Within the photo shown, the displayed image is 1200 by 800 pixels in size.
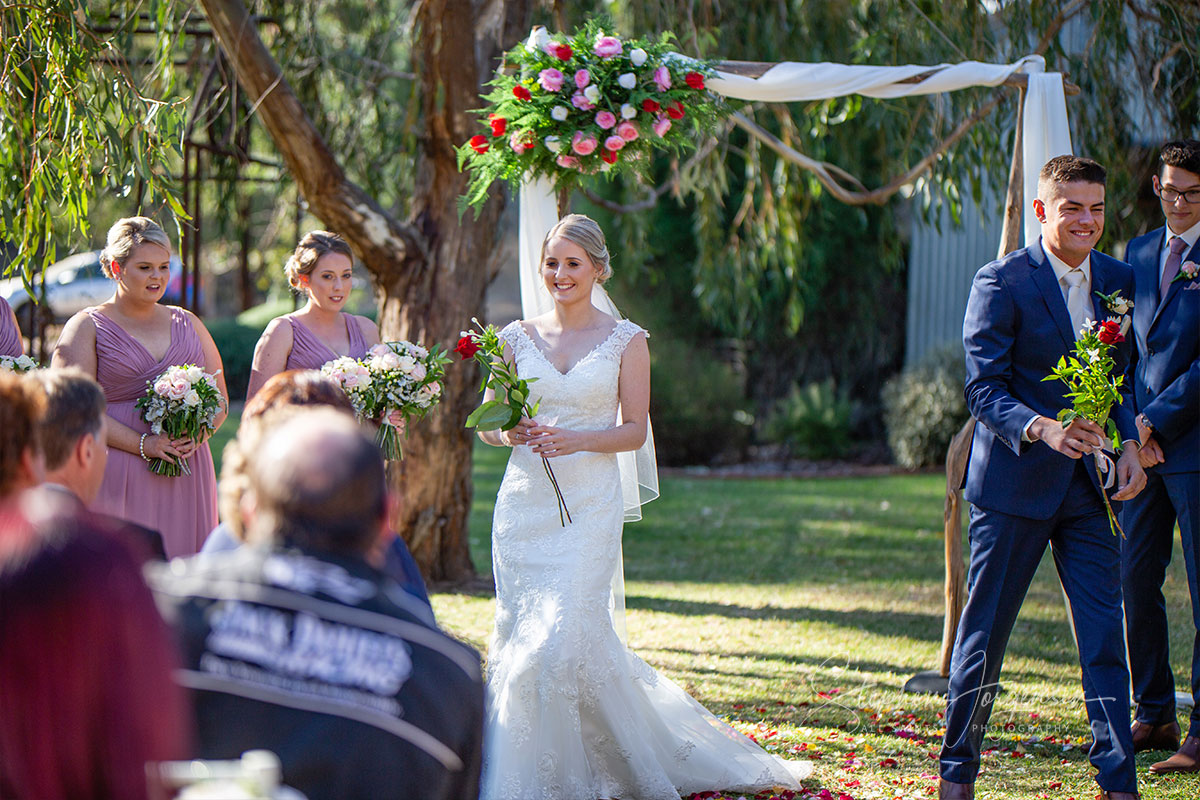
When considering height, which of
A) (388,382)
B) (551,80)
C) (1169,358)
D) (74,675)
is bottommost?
(74,675)

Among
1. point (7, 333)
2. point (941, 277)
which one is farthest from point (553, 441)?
point (941, 277)

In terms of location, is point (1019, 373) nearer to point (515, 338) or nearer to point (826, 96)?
point (515, 338)

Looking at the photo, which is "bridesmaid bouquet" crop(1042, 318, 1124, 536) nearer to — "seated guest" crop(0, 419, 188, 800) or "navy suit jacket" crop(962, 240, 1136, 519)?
"navy suit jacket" crop(962, 240, 1136, 519)

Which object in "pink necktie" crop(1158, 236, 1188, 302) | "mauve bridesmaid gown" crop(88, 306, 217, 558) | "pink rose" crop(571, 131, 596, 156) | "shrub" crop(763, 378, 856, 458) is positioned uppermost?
"pink rose" crop(571, 131, 596, 156)

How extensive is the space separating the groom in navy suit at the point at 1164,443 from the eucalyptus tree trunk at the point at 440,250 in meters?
4.31

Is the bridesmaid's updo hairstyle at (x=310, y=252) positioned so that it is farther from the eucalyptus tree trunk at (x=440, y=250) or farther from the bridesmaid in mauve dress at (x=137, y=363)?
the eucalyptus tree trunk at (x=440, y=250)

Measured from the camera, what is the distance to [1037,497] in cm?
384

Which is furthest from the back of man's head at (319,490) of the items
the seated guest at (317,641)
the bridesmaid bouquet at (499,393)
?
the bridesmaid bouquet at (499,393)

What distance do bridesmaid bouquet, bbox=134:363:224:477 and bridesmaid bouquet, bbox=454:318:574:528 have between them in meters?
1.12

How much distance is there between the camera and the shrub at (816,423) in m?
15.0

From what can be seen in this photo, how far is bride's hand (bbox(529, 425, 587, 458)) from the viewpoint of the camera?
13.8 feet

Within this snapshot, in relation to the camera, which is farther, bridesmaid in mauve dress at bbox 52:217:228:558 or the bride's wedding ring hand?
bridesmaid in mauve dress at bbox 52:217:228:558

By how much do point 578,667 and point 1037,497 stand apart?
1.70m

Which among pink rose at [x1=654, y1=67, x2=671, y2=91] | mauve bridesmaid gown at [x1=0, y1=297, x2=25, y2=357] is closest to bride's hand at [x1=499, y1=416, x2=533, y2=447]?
pink rose at [x1=654, y1=67, x2=671, y2=91]
